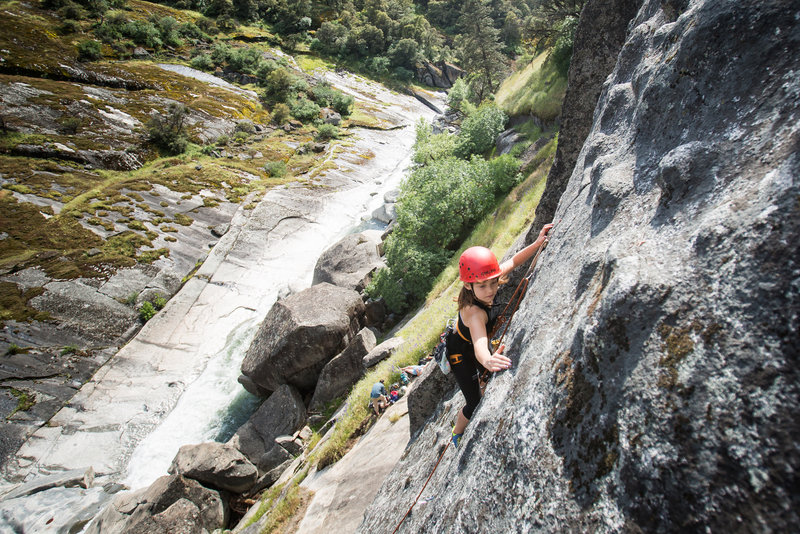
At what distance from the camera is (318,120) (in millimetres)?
65062

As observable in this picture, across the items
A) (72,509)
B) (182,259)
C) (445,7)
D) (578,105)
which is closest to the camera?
(578,105)

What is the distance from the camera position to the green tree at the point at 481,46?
4816 centimetres

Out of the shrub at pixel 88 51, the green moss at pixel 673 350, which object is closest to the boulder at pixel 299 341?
the green moss at pixel 673 350

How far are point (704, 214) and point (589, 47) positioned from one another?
7352 millimetres

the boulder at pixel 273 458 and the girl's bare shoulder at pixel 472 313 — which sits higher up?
the girl's bare shoulder at pixel 472 313

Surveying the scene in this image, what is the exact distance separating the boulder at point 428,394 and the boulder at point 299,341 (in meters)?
12.5

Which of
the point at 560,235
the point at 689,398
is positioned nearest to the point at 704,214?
the point at 689,398

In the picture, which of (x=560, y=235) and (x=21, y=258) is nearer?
(x=560, y=235)

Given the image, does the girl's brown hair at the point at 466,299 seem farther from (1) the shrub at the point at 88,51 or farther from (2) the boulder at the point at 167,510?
(1) the shrub at the point at 88,51

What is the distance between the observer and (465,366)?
206 inches

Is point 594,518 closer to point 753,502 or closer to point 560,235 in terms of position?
point 753,502

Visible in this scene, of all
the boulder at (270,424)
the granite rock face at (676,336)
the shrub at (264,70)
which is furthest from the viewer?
the shrub at (264,70)

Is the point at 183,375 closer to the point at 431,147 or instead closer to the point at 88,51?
the point at 431,147

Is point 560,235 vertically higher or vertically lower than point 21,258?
higher
